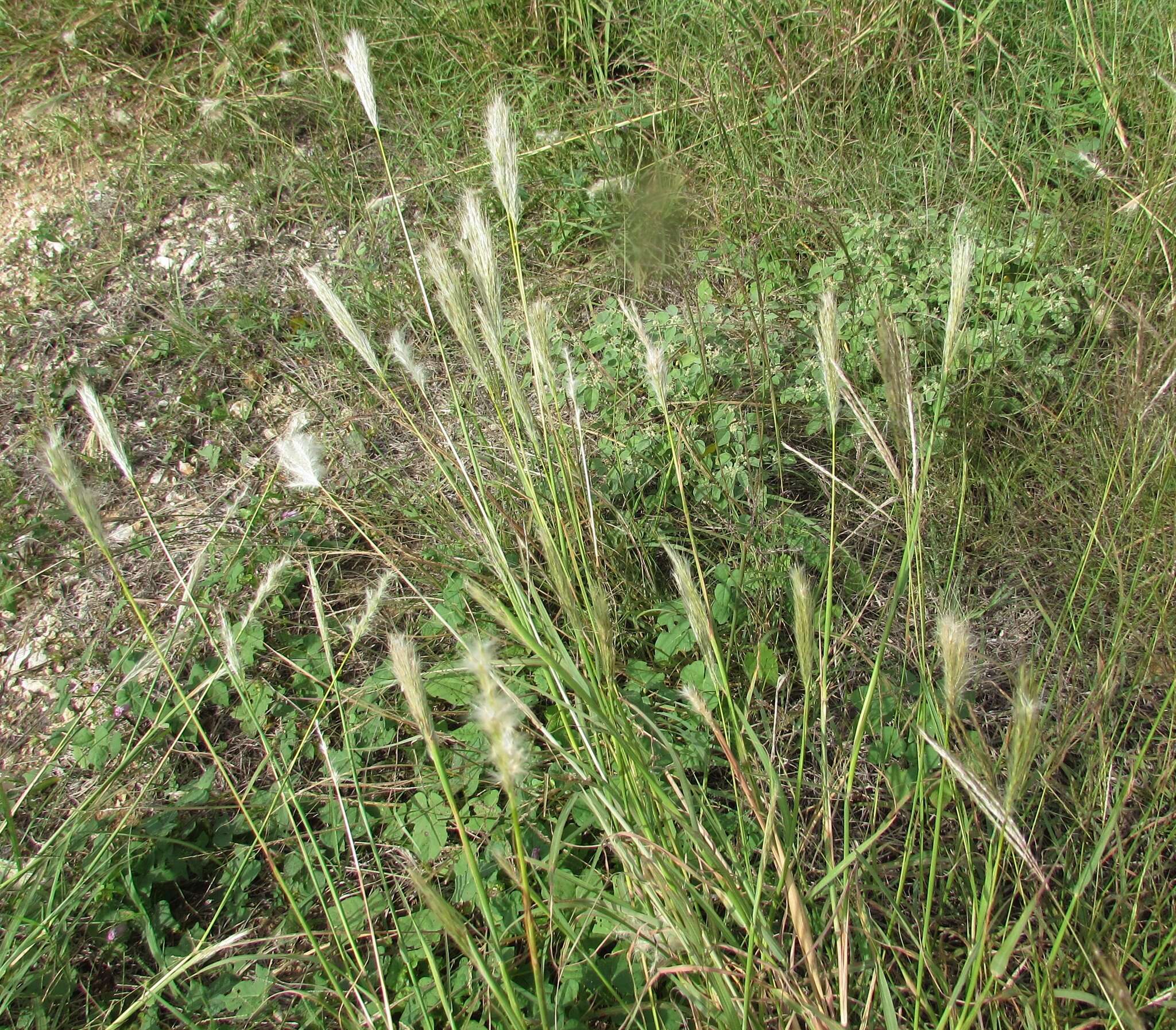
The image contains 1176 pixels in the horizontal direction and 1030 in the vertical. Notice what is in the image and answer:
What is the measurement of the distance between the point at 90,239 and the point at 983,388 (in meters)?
2.67

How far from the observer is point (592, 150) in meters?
2.75

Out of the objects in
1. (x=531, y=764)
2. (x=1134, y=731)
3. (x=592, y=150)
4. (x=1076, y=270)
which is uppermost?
(x=592, y=150)

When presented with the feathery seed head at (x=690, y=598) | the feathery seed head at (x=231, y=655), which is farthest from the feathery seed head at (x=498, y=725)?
the feathery seed head at (x=231, y=655)

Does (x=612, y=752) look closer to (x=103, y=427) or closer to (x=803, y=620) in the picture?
(x=803, y=620)

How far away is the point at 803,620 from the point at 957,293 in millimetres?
429

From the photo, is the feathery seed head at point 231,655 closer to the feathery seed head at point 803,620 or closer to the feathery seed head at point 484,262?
the feathery seed head at point 484,262

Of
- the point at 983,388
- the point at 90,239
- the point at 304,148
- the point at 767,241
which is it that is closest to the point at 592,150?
the point at 767,241

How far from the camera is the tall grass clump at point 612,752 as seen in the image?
3.65 feet

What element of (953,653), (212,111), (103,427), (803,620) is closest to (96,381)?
(212,111)

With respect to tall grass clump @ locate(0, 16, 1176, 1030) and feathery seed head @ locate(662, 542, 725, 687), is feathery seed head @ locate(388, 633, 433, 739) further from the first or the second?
feathery seed head @ locate(662, 542, 725, 687)

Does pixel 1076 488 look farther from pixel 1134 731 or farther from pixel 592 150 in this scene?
pixel 592 150

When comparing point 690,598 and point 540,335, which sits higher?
point 540,335

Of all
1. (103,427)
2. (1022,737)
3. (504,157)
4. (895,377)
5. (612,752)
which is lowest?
(612,752)

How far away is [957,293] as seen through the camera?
3.52 ft
